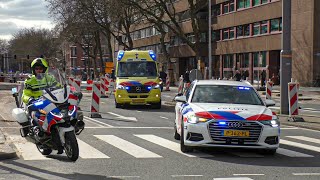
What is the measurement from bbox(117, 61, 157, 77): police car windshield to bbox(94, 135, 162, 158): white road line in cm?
1025

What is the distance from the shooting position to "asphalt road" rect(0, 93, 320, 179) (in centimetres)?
775

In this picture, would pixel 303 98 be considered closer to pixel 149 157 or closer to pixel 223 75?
pixel 149 157

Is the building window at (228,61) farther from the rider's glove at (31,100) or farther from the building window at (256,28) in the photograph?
the rider's glove at (31,100)

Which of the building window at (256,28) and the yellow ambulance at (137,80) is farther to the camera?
the building window at (256,28)

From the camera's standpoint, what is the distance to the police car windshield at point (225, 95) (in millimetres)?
10477

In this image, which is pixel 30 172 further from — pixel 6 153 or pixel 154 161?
pixel 154 161

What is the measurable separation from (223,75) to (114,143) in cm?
5090

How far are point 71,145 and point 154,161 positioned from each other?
1.61 meters

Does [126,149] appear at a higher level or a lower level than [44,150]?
lower

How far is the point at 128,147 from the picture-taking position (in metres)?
10.6

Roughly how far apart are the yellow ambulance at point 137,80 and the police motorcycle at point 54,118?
13.0 metres

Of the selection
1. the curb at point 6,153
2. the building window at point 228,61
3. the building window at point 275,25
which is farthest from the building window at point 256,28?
the curb at point 6,153

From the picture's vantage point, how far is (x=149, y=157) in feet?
30.7

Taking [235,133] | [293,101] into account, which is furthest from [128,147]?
[293,101]
